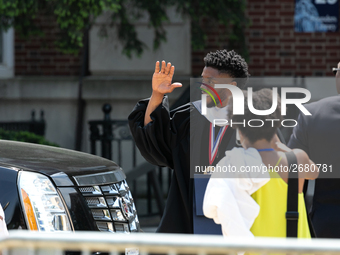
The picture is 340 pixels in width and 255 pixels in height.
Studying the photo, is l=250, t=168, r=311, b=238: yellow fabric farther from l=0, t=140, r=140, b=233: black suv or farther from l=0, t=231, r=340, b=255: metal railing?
l=0, t=140, r=140, b=233: black suv

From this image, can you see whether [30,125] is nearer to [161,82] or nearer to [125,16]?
[125,16]

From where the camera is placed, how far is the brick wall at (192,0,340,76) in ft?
27.1

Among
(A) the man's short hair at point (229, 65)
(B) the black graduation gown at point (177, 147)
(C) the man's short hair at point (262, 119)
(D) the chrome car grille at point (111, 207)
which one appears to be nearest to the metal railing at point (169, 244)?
(C) the man's short hair at point (262, 119)

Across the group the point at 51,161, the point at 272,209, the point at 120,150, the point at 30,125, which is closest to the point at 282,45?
the point at 120,150

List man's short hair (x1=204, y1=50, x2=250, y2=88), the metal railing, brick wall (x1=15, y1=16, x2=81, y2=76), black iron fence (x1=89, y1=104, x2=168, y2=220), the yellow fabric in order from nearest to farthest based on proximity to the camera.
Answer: the metal railing, the yellow fabric, man's short hair (x1=204, y1=50, x2=250, y2=88), black iron fence (x1=89, y1=104, x2=168, y2=220), brick wall (x1=15, y1=16, x2=81, y2=76)

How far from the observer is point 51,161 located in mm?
3199

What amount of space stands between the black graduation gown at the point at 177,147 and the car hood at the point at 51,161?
2.14 feet

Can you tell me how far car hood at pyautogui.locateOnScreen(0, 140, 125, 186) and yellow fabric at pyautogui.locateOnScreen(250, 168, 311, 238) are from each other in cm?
141

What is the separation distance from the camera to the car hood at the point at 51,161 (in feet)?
9.76

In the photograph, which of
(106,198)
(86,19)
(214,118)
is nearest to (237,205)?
(214,118)

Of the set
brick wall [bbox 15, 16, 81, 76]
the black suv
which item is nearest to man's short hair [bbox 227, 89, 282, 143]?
the black suv

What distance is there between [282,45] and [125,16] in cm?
291

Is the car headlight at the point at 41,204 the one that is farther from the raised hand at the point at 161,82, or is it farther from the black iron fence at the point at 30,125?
the black iron fence at the point at 30,125

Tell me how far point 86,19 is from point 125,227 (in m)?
4.56
